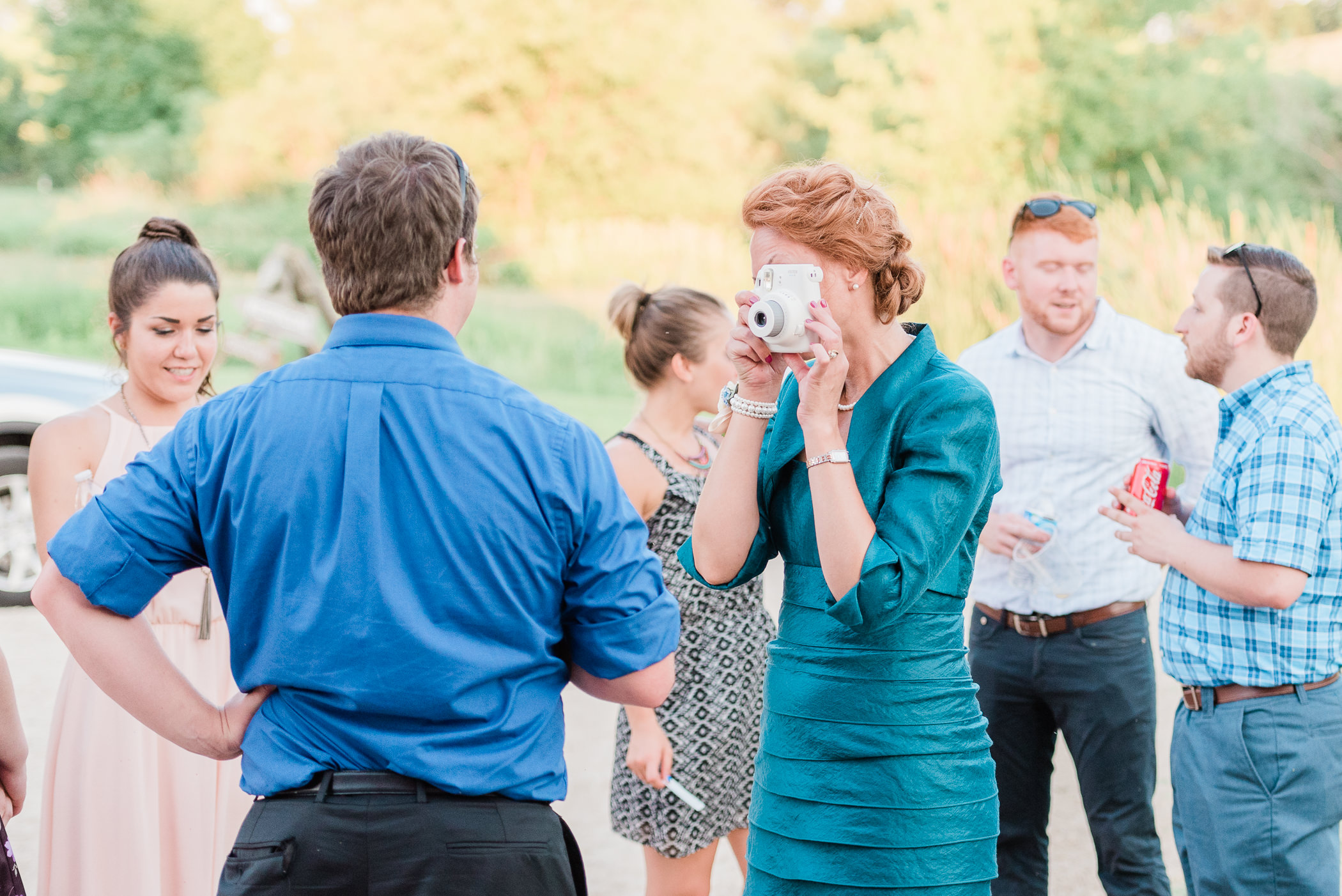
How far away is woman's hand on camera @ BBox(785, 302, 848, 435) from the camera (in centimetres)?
210

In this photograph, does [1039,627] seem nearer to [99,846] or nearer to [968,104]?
[99,846]

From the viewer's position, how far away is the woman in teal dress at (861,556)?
2098mm

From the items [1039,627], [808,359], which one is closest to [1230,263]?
[1039,627]

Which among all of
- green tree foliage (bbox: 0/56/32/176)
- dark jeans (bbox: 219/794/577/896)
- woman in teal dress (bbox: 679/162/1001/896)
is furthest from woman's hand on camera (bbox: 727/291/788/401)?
green tree foliage (bbox: 0/56/32/176)

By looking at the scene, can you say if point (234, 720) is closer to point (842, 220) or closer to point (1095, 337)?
point (842, 220)

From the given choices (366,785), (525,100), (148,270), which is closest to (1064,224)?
(148,270)

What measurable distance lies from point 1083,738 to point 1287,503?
1.10 metres

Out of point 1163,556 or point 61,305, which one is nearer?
point 1163,556

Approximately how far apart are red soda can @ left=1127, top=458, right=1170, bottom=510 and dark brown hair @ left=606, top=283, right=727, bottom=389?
1327mm

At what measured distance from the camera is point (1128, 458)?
3.74 metres

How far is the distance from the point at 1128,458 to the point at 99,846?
318 cm

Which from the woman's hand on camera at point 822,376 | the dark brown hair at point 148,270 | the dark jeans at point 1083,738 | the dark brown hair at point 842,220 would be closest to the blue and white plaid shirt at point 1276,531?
the dark jeans at point 1083,738

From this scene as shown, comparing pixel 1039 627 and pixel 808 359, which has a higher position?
pixel 808 359

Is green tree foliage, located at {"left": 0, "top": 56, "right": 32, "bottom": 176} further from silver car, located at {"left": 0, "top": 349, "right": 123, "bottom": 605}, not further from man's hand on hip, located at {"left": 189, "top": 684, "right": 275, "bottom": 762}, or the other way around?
man's hand on hip, located at {"left": 189, "top": 684, "right": 275, "bottom": 762}
